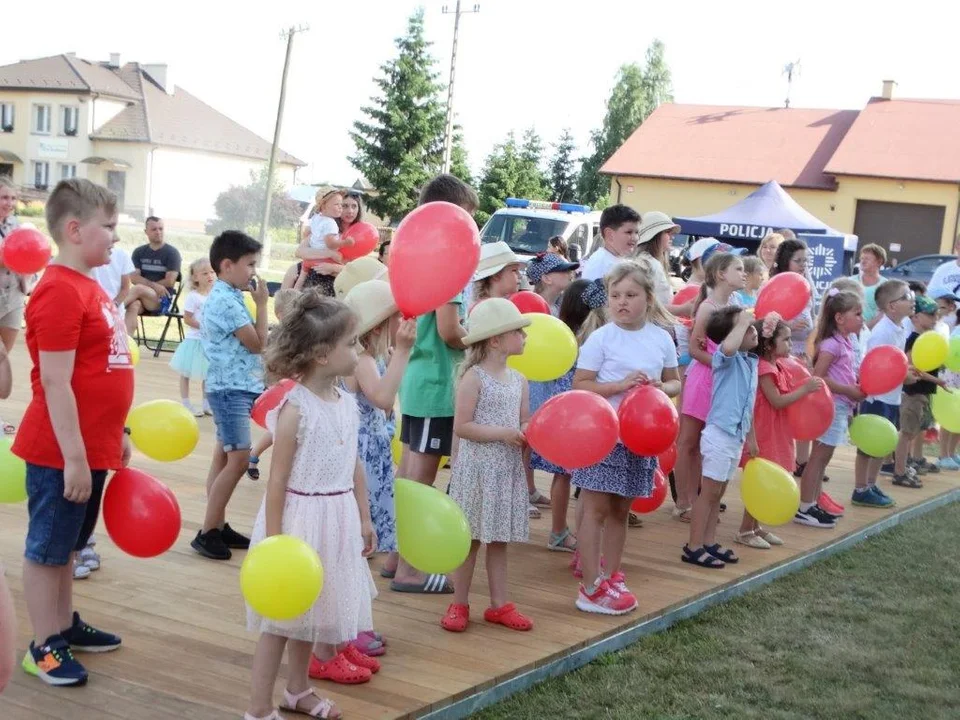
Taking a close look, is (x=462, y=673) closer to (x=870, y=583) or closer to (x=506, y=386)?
(x=506, y=386)

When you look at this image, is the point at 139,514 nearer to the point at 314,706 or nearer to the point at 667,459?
the point at 314,706

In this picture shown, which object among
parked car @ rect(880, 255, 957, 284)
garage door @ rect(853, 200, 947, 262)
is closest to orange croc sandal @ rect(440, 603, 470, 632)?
parked car @ rect(880, 255, 957, 284)

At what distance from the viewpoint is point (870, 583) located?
19.0ft

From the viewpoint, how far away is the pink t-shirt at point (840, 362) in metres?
6.69

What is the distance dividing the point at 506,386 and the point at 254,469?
2.92m

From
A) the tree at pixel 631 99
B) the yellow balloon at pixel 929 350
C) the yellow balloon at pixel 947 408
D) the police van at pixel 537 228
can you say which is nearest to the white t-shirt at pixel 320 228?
the yellow balloon at pixel 929 350

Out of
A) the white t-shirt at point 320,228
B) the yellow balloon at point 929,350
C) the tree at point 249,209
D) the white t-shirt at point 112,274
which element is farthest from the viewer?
the tree at point 249,209

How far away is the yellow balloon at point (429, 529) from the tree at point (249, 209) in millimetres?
54201

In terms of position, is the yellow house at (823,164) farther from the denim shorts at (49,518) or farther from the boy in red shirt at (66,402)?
the denim shorts at (49,518)

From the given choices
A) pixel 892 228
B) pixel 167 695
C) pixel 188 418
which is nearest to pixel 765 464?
pixel 188 418

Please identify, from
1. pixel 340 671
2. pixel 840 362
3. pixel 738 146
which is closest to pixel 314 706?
pixel 340 671

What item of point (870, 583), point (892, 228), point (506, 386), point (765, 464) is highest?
point (892, 228)

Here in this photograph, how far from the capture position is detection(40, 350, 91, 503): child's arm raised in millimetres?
3256

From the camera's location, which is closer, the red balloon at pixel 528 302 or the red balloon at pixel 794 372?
the red balloon at pixel 528 302
